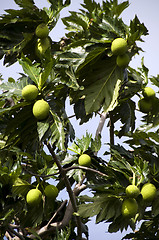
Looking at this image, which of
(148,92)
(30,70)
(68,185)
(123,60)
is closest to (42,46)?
(30,70)

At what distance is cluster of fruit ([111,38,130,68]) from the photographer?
2.46 meters

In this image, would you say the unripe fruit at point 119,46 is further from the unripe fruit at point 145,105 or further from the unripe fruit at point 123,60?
the unripe fruit at point 145,105

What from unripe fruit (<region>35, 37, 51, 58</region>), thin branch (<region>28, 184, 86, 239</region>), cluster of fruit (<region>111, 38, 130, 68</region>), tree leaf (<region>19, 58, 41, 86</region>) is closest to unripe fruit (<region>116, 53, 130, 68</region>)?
cluster of fruit (<region>111, 38, 130, 68</region>)

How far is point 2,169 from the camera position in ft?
9.25

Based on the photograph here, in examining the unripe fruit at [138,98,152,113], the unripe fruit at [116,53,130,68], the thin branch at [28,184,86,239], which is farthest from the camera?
the thin branch at [28,184,86,239]

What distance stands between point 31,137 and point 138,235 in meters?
1.39

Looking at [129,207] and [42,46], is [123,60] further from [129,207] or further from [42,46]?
[129,207]

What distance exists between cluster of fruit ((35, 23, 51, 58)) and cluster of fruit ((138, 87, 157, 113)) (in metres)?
0.82

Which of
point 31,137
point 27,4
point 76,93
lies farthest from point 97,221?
point 27,4

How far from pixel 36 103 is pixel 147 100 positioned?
974 mm

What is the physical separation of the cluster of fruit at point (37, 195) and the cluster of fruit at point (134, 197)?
0.56m

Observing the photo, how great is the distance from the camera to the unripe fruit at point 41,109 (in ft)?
7.64

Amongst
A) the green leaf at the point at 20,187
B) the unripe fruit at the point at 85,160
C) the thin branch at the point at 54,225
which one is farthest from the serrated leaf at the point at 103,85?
the thin branch at the point at 54,225

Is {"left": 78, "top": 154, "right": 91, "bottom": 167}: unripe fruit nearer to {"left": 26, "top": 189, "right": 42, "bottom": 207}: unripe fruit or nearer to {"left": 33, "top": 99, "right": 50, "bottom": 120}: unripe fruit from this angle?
{"left": 26, "top": 189, "right": 42, "bottom": 207}: unripe fruit
